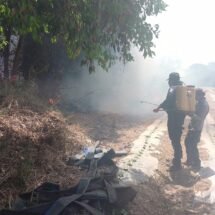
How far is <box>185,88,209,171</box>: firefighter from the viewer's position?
952 centimetres

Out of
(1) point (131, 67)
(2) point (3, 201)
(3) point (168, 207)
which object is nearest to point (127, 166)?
(3) point (168, 207)

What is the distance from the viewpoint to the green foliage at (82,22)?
5125 millimetres

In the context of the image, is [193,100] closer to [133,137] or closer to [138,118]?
[133,137]

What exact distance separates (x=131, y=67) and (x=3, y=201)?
2458 centimetres

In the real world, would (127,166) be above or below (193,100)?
below

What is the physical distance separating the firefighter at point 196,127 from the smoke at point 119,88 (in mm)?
2645

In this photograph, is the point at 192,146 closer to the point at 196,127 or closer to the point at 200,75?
the point at 196,127

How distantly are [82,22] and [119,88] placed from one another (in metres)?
20.3

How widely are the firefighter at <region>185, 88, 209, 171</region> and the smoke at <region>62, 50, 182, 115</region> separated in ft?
8.68

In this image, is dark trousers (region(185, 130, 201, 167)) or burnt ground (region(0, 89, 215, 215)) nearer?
burnt ground (region(0, 89, 215, 215))

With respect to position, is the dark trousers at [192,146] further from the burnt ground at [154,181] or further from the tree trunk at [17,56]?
the tree trunk at [17,56]

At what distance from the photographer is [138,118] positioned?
1928 cm

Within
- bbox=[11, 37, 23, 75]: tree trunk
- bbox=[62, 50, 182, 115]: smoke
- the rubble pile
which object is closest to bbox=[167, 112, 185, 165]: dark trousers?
bbox=[62, 50, 182, 115]: smoke

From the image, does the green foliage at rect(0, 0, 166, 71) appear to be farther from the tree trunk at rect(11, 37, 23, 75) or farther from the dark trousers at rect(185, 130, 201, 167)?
the tree trunk at rect(11, 37, 23, 75)
